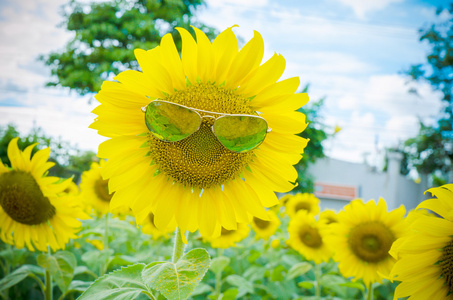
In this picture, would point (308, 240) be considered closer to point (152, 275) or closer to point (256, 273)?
point (256, 273)

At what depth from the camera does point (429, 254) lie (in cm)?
97

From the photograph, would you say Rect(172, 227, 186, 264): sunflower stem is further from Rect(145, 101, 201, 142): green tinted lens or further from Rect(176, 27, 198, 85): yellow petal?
Rect(176, 27, 198, 85): yellow petal

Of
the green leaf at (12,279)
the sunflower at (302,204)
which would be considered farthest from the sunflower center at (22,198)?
the sunflower at (302,204)

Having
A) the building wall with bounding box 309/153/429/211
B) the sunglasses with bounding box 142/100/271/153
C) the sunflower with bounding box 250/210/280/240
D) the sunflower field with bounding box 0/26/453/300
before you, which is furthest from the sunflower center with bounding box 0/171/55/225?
the building wall with bounding box 309/153/429/211

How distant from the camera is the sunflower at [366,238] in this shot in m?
1.81

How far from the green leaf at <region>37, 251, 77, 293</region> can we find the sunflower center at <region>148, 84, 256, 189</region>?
3.28 ft

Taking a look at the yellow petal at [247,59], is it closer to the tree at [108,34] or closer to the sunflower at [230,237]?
the sunflower at [230,237]

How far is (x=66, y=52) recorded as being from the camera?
51.2 feet

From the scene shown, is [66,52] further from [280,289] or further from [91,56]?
[280,289]

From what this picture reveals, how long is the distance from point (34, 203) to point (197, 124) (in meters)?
1.17

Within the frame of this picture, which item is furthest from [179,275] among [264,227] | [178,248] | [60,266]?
[264,227]

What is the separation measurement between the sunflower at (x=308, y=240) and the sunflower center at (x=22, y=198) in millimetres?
1905

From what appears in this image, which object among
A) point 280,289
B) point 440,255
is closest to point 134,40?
point 280,289

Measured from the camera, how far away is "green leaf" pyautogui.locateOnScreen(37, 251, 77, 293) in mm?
1624
